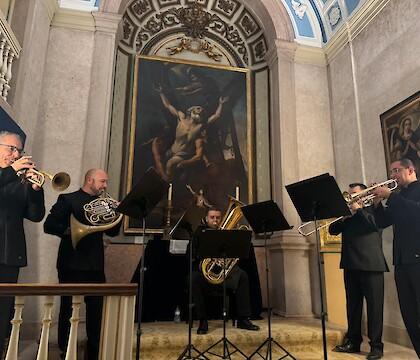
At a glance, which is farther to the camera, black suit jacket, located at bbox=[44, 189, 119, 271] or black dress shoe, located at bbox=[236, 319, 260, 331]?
black dress shoe, located at bbox=[236, 319, 260, 331]

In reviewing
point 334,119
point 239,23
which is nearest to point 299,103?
point 334,119

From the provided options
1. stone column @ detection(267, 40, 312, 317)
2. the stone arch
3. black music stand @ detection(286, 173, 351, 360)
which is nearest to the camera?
black music stand @ detection(286, 173, 351, 360)

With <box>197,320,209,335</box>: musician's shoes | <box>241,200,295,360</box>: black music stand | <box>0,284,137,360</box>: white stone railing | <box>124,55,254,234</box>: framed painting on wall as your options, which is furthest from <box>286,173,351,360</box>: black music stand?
<box>124,55,254,234</box>: framed painting on wall

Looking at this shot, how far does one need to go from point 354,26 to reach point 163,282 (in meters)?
5.51

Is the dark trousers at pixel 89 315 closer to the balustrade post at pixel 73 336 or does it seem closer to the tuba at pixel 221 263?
the balustrade post at pixel 73 336

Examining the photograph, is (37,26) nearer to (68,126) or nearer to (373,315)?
(68,126)

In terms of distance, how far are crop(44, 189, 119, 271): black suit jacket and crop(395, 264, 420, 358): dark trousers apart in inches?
128

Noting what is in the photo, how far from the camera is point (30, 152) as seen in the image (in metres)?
5.39

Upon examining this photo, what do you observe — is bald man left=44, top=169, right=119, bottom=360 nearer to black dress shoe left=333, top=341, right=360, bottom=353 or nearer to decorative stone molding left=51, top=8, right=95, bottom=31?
black dress shoe left=333, top=341, right=360, bottom=353

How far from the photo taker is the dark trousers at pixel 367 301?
13.6 feet

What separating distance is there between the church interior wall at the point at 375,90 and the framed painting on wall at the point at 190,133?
1748mm

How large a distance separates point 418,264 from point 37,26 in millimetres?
6030

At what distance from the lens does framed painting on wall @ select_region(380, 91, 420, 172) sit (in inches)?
191

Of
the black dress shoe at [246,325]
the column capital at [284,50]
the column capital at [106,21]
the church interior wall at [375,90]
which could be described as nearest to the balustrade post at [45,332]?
the black dress shoe at [246,325]
